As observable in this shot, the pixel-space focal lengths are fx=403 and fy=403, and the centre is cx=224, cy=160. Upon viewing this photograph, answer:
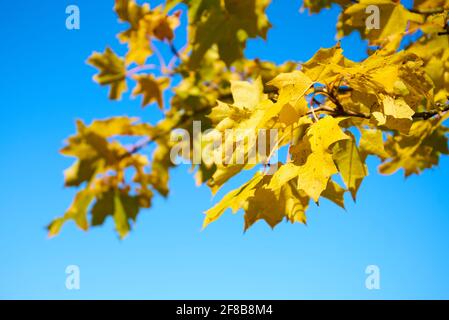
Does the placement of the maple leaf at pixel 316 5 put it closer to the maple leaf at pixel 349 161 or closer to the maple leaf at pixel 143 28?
the maple leaf at pixel 143 28

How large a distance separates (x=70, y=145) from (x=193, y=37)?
79 cm

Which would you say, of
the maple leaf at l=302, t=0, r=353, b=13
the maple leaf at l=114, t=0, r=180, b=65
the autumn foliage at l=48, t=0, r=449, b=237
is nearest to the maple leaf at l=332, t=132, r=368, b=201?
the autumn foliage at l=48, t=0, r=449, b=237

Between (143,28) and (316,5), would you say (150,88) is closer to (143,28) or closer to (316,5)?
(143,28)

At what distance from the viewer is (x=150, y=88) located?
2.24 metres

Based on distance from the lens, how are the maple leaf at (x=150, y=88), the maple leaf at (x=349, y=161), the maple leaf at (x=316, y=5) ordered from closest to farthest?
the maple leaf at (x=349, y=161)
the maple leaf at (x=316, y=5)
the maple leaf at (x=150, y=88)

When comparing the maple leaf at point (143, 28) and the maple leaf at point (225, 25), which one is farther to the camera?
the maple leaf at point (143, 28)

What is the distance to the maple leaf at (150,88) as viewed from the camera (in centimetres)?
222

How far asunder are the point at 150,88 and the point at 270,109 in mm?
1517

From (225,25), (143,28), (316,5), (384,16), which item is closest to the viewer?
(384,16)

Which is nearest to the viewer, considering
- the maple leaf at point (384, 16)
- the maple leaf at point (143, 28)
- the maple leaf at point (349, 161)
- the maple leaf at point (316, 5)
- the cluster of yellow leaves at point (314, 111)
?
the cluster of yellow leaves at point (314, 111)

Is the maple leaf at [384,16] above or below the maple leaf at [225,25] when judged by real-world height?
below


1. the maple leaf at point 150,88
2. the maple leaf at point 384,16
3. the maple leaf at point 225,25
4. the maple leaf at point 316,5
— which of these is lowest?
the maple leaf at point 384,16

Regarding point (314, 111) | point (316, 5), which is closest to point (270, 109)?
point (314, 111)

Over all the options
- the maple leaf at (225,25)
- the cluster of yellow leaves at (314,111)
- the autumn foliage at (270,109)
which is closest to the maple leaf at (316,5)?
the autumn foliage at (270,109)
